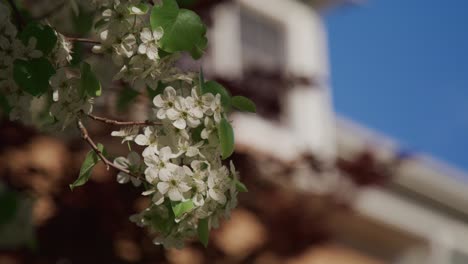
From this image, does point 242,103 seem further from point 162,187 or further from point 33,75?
point 33,75

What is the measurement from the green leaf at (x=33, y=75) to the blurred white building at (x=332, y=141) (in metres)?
5.90

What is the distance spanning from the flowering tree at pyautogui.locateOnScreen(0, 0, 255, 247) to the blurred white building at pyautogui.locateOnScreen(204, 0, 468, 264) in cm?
585

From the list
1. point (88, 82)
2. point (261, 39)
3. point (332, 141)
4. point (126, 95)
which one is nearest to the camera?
point (88, 82)

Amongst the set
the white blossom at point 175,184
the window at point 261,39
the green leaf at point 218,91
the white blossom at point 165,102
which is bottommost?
the window at point 261,39

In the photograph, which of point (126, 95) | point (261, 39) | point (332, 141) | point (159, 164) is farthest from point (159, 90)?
point (261, 39)

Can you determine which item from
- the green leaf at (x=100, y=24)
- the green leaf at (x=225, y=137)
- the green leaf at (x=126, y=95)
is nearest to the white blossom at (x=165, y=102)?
the green leaf at (x=225, y=137)

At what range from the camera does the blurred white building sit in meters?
8.52

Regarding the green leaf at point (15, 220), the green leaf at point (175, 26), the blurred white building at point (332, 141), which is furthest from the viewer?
the blurred white building at point (332, 141)

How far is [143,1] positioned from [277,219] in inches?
149

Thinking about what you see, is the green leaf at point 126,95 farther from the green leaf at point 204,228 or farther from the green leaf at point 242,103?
the green leaf at point 204,228

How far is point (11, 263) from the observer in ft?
15.3

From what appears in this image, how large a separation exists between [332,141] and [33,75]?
7.03 metres

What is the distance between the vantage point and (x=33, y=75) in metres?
2.00

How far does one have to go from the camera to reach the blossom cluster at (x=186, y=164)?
1900mm
